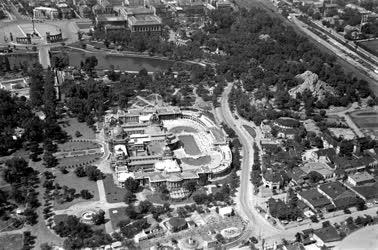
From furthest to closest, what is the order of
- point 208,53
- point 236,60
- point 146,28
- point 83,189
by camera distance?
point 146,28
point 208,53
point 236,60
point 83,189

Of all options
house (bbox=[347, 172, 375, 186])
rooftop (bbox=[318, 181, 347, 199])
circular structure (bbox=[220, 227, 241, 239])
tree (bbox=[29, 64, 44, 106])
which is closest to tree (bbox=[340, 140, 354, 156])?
house (bbox=[347, 172, 375, 186])

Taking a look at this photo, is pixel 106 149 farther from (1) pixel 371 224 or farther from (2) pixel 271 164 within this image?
(1) pixel 371 224

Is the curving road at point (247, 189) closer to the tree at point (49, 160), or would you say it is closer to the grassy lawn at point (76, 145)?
the grassy lawn at point (76, 145)

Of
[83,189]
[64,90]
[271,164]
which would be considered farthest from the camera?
[64,90]

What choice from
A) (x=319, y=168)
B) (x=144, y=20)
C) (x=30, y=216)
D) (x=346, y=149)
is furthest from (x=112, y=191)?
(x=144, y=20)

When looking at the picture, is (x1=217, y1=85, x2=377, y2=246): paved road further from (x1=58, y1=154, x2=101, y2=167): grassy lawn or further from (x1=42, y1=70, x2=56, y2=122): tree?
(x1=42, y1=70, x2=56, y2=122): tree

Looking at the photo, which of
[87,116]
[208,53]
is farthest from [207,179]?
[208,53]

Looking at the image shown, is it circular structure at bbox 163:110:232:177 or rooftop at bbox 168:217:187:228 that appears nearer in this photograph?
rooftop at bbox 168:217:187:228
